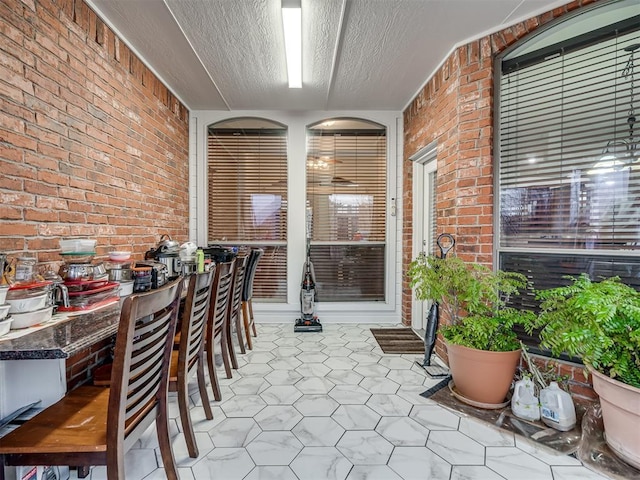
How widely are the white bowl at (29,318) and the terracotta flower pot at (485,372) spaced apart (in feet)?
7.58

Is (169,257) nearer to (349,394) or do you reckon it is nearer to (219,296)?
(219,296)

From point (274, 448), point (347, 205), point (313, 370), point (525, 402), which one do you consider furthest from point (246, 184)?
point (525, 402)

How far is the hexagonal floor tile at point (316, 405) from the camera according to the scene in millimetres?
2035

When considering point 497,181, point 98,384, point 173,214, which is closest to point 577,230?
point 497,181

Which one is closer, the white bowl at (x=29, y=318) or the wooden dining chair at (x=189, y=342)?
the white bowl at (x=29, y=318)

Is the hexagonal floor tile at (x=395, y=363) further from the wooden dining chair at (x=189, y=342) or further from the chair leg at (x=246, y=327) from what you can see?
the wooden dining chair at (x=189, y=342)

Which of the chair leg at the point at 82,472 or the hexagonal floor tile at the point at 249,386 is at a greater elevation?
the chair leg at the point at 82,472

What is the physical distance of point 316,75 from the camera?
3104 millimetres

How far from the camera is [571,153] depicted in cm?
216

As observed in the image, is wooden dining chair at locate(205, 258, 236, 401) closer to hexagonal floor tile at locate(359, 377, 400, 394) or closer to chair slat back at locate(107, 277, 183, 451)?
chair slat back at locate(107, 277, 183, 451)

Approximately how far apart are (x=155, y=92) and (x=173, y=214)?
1278 millimetres

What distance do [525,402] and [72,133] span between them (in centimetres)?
333

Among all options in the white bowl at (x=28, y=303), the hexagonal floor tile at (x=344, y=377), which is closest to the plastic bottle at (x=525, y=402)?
the hexagonal floor tile at (x=344, y=377)

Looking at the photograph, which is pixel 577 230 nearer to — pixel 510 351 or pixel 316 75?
pixel 510 351
